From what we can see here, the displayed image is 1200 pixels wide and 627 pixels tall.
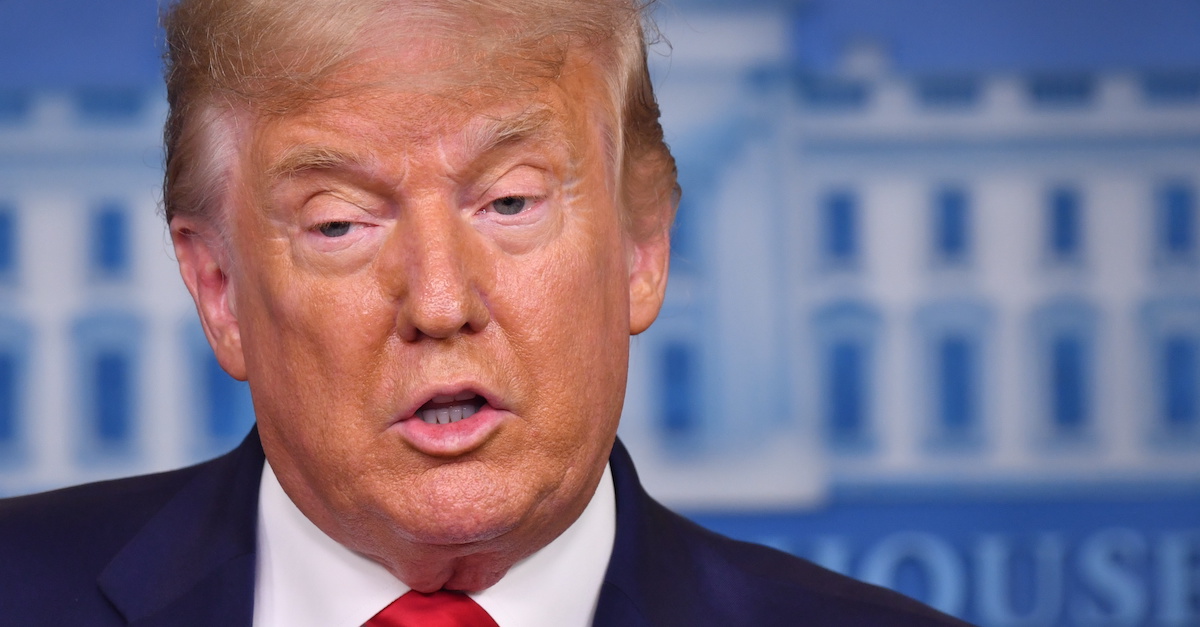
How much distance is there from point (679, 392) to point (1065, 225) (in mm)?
854

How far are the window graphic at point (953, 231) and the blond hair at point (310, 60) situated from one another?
1.24 metres

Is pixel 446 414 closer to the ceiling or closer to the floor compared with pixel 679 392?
closer to the floor

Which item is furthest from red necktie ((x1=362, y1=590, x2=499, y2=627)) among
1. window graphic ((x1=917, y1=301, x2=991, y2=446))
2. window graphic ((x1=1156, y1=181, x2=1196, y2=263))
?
window graphic ((x1=1156, y1=181, x2=1196, y2=263))

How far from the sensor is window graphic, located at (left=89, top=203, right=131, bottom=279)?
2.72 m

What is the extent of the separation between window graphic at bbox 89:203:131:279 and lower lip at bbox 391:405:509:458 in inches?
62.3

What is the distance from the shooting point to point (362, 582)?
1488mm

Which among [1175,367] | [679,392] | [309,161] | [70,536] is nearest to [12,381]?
[70,536]

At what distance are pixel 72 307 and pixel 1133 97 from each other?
2.16 m

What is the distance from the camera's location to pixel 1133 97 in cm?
278

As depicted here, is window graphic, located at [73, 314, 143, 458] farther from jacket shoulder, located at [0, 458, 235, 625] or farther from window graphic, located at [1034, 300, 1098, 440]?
window graphic, located at [1034, 300, 1098, 440]

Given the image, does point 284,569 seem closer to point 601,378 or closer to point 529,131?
point 601,378

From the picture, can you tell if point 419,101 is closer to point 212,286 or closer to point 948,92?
point 212,286

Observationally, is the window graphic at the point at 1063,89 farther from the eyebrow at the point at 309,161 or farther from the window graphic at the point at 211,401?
the eyebrow at the point at 309,161

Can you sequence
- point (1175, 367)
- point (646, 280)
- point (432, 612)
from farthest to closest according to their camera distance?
point (1175, 367) < point (646, 280) < point (432, 612)
